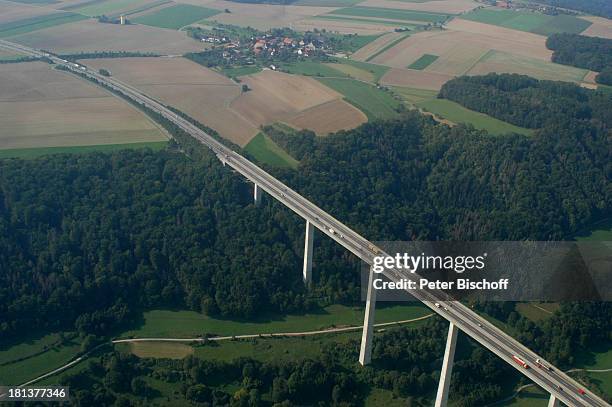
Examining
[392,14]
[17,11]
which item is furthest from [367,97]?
[17,11]

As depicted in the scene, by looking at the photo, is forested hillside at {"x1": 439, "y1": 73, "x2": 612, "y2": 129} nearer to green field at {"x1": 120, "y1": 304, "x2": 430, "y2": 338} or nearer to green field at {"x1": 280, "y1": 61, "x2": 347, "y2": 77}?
green field at {"x1": 280, "y1": 61, "x2": 347, "y2": 77}

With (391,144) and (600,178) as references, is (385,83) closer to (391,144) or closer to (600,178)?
(391,144)

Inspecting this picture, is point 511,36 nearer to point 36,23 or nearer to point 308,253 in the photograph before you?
point 308,253

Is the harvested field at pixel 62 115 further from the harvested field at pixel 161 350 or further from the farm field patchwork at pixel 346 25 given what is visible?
the farm field patchwork at pixel 346 25

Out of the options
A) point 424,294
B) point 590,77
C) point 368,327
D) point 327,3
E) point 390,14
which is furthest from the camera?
point 327,3

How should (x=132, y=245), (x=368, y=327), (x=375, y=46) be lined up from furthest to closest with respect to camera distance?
(x=375, y=46) < (x=132, y=245) < (x=368, y=327)

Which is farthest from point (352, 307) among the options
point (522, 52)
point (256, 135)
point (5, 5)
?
point (5, 5)
